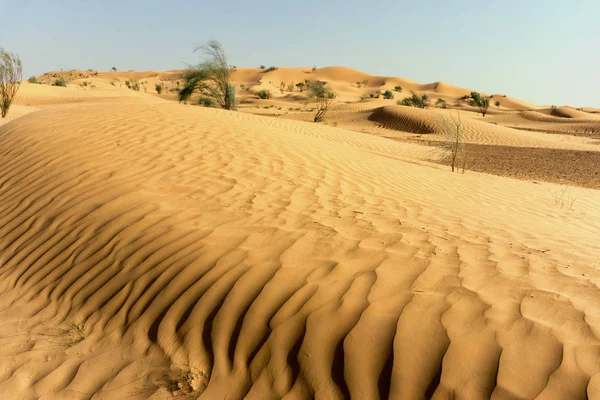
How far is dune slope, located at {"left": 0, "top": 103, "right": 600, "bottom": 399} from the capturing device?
7.27 ft

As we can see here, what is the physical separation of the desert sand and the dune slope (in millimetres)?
12

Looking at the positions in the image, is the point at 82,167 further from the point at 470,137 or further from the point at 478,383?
the point at 470,137

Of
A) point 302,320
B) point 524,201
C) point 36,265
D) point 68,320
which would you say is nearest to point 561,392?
point 302,320

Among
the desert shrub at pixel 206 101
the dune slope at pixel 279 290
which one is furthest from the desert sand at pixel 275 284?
the desert shrub at pixel 206 101

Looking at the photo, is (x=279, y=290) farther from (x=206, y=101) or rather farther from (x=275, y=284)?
(x=206, y=101)

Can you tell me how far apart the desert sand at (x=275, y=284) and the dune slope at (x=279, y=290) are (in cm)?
1

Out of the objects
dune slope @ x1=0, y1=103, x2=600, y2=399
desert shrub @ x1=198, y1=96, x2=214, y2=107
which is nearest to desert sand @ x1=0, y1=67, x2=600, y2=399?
dune slope @ x1=0, y1=103, x2=600, y2=399

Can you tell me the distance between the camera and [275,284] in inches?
116

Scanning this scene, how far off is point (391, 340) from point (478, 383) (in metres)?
0.46

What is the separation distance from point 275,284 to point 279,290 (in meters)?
0.07

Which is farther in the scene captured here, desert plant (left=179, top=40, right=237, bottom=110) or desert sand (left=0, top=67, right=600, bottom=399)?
desert plant (left=179, top=40, right=237, bottom=110)

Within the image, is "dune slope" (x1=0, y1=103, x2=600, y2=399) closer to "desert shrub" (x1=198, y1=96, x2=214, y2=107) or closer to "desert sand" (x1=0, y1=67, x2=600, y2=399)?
"desert sand" (x1=0, y1=67, x2=600, y2=399)

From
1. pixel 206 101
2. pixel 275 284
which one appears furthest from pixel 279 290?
pixel 206 101

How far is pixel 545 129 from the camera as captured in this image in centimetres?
2661
